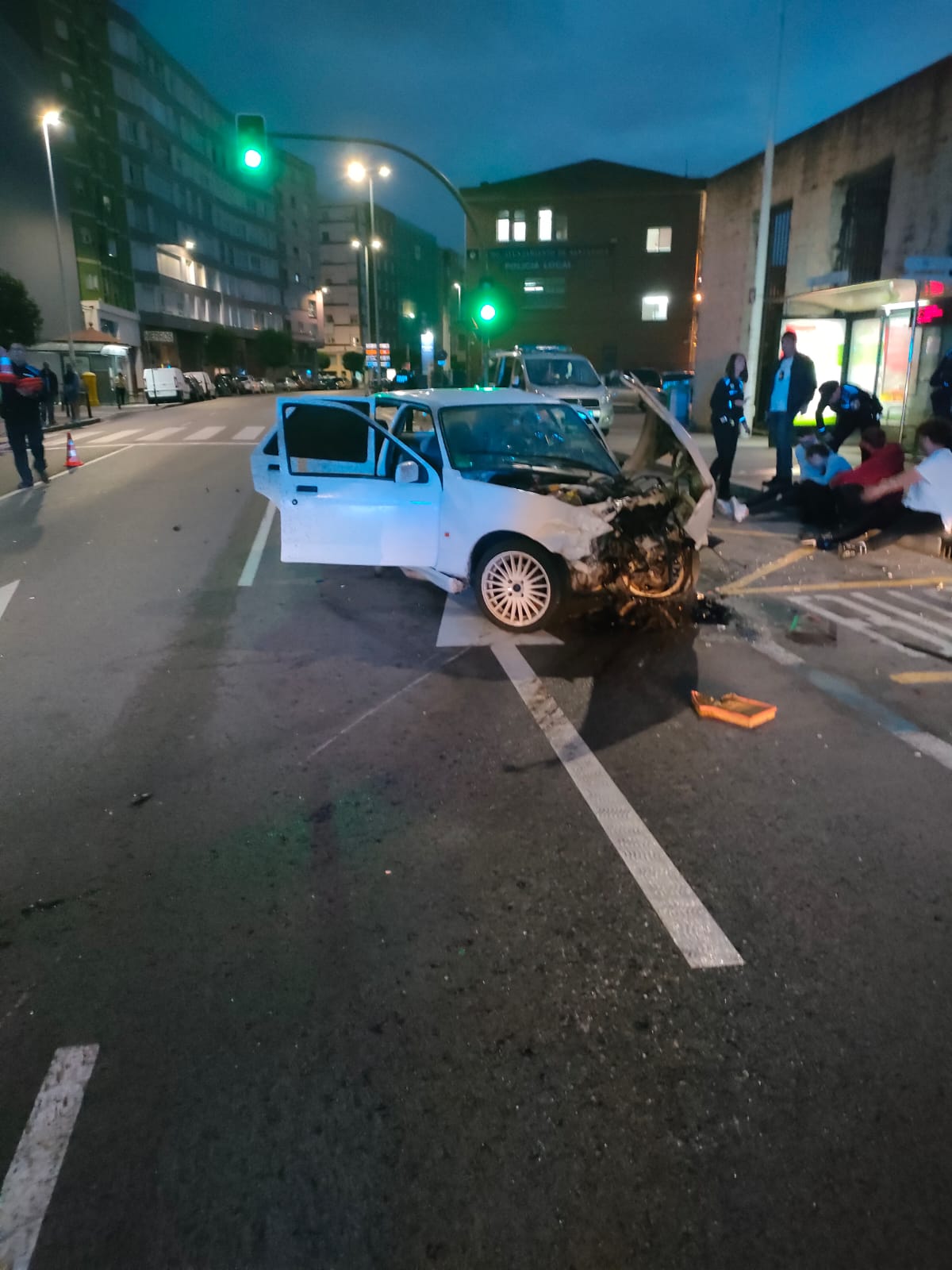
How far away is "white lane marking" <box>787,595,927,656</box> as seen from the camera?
7.12 m

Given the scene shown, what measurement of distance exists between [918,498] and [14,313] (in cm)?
4115

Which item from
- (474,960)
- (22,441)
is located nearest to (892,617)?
(474,960)

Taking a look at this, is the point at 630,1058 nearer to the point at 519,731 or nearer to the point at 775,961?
the point at 775,961

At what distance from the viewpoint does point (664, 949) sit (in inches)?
135

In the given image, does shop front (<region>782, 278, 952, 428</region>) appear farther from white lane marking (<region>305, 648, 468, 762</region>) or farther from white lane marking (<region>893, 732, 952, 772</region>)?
white lane marking (<region>305, 648, 468, 762</region>)

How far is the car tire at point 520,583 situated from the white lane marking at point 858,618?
2415 mm

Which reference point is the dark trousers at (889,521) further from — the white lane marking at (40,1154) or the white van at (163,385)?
the white van at (163,385)

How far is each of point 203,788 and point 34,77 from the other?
59.4 meters

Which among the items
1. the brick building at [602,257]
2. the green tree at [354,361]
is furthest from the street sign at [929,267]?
the green tree at [354,361]

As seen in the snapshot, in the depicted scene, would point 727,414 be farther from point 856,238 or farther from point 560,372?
point 560,372

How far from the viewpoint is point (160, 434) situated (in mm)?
25500

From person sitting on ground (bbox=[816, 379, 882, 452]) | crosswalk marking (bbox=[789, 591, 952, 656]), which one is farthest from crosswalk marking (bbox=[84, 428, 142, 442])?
crosswalk marking (bbox=[789, 591, 952, 656])

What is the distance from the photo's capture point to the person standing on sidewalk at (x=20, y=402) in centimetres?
1466

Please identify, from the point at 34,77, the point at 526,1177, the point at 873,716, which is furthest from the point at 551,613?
the point at 34,77
